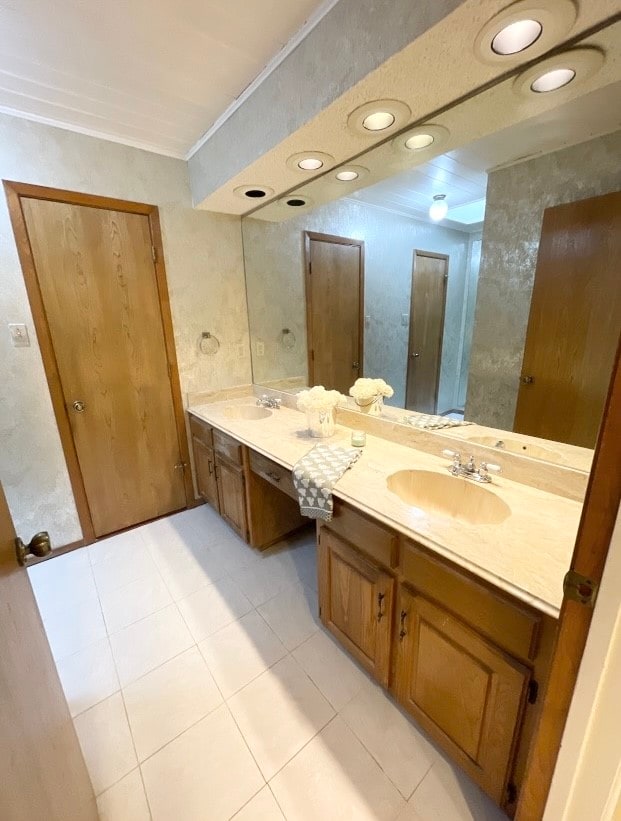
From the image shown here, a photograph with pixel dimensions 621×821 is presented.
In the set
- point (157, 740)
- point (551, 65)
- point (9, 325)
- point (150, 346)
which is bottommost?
point (157, 740)

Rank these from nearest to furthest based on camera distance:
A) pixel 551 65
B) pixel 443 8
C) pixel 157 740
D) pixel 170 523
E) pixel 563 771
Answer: pixel 563 771, pixel 443 8, pixel 551 65, pixel 157 740, pixel 170 523

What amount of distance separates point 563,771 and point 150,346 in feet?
8.10

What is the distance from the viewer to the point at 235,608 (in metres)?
1.70

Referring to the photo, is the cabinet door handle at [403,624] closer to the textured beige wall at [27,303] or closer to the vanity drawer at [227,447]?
the vanity drawer at [227,447]

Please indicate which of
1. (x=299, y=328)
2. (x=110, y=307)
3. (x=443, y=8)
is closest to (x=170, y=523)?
(x=110, y=307)

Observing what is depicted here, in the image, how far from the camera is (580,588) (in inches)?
22.0

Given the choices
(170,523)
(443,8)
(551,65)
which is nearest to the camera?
(443,8)

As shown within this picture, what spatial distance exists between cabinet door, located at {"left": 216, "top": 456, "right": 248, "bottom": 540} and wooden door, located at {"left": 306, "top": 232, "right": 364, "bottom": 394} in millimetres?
781

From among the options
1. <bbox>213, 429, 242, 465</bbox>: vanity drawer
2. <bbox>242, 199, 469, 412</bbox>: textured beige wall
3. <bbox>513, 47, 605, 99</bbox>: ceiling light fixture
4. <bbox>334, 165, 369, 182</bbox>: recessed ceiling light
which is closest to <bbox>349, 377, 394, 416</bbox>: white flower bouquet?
<bbox>242, 199, 469, 412</bbox>: textured beige wall

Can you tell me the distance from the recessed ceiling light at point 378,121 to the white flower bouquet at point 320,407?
1.09 metres

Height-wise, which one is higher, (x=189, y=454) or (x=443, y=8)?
(x=443, y=8)

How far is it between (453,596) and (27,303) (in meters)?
2.34

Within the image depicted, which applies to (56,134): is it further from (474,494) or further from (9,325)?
(474,494)

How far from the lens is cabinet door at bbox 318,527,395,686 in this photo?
1.14 m
